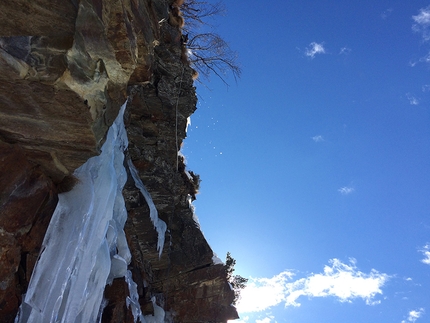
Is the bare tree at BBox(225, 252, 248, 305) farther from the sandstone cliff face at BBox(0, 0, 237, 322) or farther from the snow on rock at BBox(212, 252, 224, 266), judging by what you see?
the sandstone cliff face at BBox(0, 0, 237, 322)

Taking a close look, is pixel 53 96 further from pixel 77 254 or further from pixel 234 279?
pixel 234 279

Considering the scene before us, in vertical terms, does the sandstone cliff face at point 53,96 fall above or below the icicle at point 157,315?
above

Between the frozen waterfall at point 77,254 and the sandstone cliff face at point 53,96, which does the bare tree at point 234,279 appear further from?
the frozen waterfall at point 77,254

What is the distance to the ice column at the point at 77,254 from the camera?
13.6 feet

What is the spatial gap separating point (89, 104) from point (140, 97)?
4309 millimetres

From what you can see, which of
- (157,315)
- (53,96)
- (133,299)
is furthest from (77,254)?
(157,315)

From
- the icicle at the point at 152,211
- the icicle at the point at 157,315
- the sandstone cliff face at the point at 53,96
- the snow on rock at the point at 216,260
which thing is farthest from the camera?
the snow on rock at the point at 216,260

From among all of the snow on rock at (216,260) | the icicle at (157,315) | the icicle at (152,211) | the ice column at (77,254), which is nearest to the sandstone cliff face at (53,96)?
the ice column at (77,254)

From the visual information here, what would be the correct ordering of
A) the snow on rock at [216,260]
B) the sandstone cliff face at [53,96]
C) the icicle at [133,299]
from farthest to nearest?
the snow on rock at [216,260], the icicle at [133,299], the sandstone cliff face at [53,96]

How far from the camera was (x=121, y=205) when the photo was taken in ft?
21.2

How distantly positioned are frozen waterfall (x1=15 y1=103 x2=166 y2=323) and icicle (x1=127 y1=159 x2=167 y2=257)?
2.08 meters

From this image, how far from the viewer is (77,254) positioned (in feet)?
15.0

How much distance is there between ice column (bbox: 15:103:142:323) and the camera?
13.6 ft

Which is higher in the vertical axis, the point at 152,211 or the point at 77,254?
the point at 152,211
